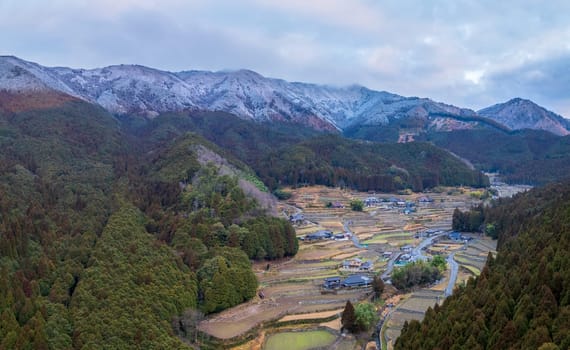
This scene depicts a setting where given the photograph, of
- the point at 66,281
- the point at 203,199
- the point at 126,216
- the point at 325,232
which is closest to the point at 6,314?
the point at 66,281

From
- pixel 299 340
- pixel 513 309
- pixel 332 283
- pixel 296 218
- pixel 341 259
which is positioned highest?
pixel 513 309

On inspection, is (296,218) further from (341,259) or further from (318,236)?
(341,259)

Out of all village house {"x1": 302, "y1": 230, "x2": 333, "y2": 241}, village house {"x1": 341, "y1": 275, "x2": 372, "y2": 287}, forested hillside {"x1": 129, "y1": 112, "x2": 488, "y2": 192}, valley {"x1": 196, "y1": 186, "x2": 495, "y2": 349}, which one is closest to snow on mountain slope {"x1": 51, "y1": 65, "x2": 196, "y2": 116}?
forested hillside {"x1": 129, "y1": 112, "x2": 488, "y2": 192}

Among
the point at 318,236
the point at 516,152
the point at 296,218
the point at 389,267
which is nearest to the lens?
the point at 389,267

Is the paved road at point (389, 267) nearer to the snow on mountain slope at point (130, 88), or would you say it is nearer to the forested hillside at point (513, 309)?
the forested hillside at point (513, 309)

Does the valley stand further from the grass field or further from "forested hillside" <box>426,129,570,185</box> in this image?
"forested hillside" <box>426,129,570,185</box>

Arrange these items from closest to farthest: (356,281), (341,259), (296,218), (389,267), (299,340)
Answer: (299,340), (356,281), (389,267), (341,259), (296,218)

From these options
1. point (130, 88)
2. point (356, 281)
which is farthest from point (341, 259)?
point (130, 88)
